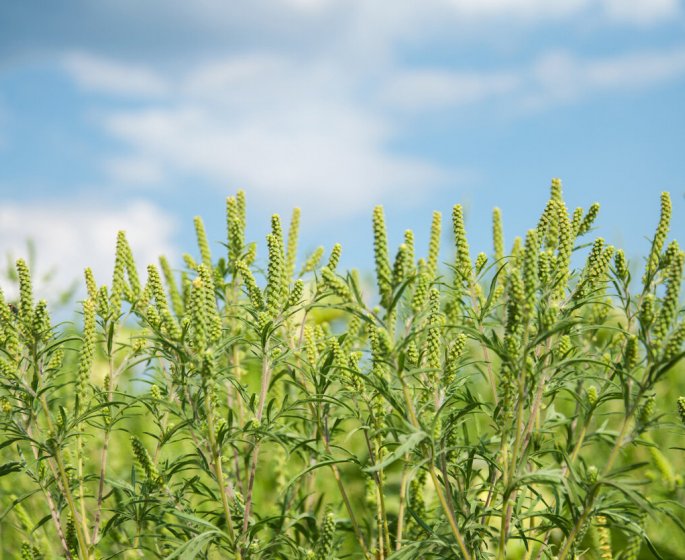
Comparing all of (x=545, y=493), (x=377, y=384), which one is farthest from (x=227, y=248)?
(x=545, y=493)

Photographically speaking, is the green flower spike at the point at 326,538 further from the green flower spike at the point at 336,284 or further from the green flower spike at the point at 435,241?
the green flower spike at the point at 435,241

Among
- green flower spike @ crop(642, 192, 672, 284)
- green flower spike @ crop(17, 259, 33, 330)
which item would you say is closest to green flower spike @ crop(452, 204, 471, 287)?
green flower spike @ crop(642, 192, 672, 284)

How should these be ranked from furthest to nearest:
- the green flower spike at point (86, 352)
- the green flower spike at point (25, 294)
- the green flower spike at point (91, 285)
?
the green flower spike at point (91, 285) → the green flower spike at point (86, 352) → the green flower spike at point (25, 294)

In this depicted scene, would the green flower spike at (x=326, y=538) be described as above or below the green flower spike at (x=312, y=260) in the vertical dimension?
below

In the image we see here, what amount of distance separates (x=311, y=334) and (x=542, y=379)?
3.04 ft

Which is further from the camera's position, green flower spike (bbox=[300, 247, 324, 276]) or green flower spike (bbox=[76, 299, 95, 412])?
green flower spike (bbox=[300, 247, 324, 276])

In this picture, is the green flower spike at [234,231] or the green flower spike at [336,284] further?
the green flower spike at [234,231]

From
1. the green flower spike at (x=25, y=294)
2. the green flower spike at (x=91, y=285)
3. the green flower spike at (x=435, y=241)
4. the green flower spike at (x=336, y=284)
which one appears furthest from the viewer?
the green flower spike at (x=435, y=241)

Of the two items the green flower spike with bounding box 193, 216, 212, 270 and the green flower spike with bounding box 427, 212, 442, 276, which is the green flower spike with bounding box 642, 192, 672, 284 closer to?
the green flower spike with bounding box 427, 212, 442, 276

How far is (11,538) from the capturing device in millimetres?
5551

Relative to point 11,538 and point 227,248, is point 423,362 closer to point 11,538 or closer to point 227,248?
point 227,248

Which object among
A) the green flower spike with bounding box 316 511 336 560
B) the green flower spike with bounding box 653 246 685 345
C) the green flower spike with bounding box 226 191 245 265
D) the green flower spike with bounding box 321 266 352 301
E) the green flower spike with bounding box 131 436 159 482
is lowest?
the green flower spike with bounding box 316 511 336 560

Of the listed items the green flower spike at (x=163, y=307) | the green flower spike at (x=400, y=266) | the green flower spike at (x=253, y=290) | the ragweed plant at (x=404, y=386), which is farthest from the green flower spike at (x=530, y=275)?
the green flower spike at (x=163, y=307)

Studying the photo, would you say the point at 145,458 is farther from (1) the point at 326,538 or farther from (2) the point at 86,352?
(1) the point at 326,538
